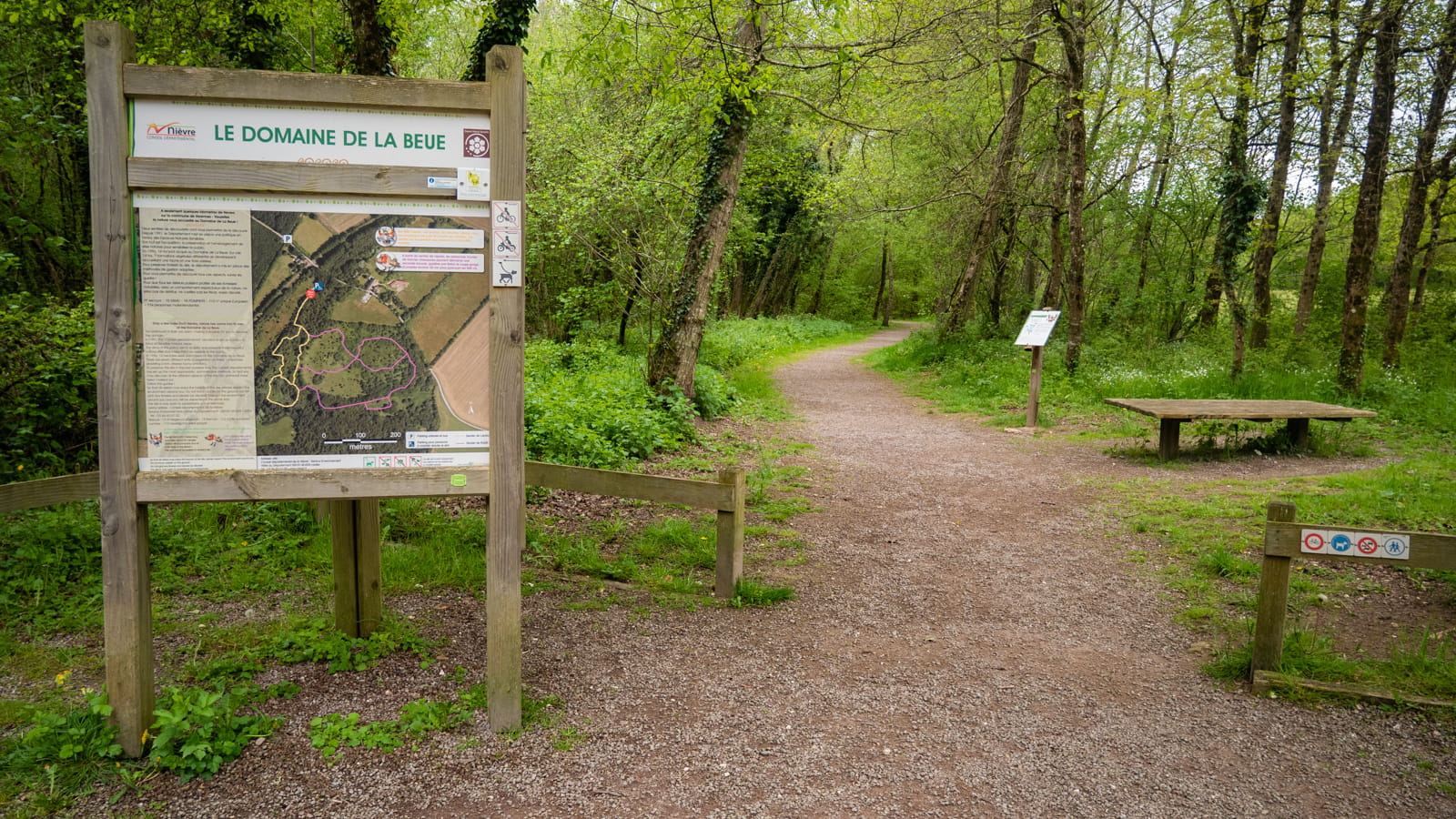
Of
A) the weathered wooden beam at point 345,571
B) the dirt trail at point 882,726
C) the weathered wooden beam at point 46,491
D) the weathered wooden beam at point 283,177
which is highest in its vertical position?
the weathered wooden beam at point 283,177

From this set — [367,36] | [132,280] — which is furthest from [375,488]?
[367,36]

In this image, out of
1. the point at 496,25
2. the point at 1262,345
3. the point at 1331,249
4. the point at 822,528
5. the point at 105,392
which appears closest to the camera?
the point at 105,392

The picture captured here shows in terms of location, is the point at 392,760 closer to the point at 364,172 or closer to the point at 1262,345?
the point at 364,172

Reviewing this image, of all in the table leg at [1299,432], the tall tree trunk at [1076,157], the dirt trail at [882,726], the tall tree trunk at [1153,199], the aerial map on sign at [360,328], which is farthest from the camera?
the tall tree trunk at [1153,199]

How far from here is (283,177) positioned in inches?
125

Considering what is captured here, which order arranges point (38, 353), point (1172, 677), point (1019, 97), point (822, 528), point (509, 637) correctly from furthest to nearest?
point (1019, 97) < point (822, 528) < point (38, 353) < point (1172, 677) < point (509, 637)

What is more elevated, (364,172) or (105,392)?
(364,172)

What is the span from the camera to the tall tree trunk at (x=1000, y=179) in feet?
55.6

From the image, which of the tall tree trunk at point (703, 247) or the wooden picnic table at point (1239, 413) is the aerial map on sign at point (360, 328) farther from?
the wooden picnic table at point (1239, 413)

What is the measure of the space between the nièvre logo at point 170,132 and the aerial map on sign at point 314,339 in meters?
0.27

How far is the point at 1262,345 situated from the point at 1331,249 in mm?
9622

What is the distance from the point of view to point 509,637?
354 centimetres

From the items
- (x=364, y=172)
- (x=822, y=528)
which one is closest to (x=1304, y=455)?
(x=822, y=528)

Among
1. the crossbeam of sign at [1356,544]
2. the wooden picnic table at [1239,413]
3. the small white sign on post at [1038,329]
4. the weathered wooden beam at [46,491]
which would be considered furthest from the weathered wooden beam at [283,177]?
the small white sign on post at [1038,329]
